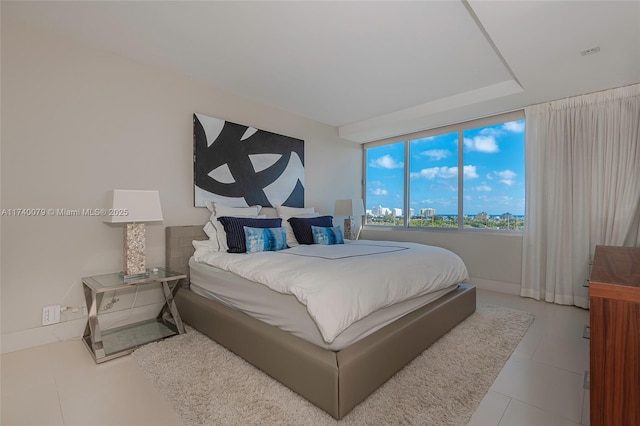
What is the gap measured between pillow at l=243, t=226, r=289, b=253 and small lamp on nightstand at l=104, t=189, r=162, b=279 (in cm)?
80

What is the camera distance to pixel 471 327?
104 inches

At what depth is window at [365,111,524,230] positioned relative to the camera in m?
3.89

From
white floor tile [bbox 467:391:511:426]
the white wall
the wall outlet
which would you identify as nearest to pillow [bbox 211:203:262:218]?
the white wall

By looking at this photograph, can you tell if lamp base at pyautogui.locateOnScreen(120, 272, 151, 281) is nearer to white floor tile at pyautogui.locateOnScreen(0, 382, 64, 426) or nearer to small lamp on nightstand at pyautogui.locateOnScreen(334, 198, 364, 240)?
white floor tile at pyautogui.locateOnScreen(0, 382, 64, 426)

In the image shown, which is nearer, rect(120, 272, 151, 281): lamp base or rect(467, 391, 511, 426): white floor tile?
rect(467, 391, 511, 426): white floor tile

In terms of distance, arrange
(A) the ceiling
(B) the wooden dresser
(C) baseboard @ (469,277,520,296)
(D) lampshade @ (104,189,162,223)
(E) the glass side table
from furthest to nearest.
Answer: (C) baseboard @ (469,277,520,296) → (D) lampshade @ (104,189,162,223) → (E) the glass side table → (A) the ceiling → (B) the wooden dresser

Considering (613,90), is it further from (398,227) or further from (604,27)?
(398,227)

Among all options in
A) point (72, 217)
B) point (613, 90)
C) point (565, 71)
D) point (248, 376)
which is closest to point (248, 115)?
point (72, 217)

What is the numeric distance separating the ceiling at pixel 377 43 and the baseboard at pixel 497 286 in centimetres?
229

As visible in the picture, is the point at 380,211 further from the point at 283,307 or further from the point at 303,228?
the point at 283,307

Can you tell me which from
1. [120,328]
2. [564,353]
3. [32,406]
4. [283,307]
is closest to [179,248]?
[120,328]

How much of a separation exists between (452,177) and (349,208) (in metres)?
1.66

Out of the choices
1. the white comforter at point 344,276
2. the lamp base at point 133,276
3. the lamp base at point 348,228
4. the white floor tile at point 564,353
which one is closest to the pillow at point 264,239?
the white comforter at point 344,276

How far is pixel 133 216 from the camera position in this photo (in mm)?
2340
